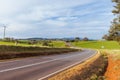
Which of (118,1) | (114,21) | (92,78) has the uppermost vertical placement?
(118,1)

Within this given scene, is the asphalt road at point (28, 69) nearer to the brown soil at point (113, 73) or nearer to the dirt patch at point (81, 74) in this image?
the dirt patch at point (81, 74)

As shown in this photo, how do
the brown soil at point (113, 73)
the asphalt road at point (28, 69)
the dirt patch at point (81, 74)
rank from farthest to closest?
the brown soil at point (113, 73) → the dirt patch at point (81, 74) → the asphalt road at point (28, 69)

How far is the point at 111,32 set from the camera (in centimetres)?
4578

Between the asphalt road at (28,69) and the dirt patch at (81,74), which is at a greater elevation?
the asphalt road at (28,69)

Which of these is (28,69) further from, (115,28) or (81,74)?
(115,28)

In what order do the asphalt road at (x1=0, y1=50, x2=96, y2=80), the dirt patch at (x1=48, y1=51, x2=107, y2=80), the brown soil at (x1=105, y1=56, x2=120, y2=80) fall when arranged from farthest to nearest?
the brown soil at (x1=105, y1=56, x2=120, y2=80) → the dirt patch at (x1=48, y1=51, x2=107, y2=80) → the asphalt road at (x1=0, y1=50, x2=96, y2=80)

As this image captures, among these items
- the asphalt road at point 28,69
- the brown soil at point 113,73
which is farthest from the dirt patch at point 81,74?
the brown soil at point 113,73

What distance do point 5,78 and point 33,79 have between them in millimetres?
1593

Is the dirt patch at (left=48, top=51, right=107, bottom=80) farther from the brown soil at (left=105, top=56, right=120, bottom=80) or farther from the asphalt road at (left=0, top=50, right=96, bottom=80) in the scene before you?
the brown soil at (left=105, top=56, right=120, bottom=80)

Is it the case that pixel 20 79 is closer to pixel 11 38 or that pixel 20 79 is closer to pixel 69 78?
pixel 69 78

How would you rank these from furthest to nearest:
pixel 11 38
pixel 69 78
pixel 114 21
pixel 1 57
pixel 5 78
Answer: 1. pixel 11 38
2. pixel 114 21
3. pixel 1 57
4. pixel 69 78
5. pixel 5 78

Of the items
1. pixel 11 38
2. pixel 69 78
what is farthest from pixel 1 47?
pixel 11 38

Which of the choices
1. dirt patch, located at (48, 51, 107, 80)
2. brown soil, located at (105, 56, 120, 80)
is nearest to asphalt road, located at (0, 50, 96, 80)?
dirt patch, located at (48, 51, 107, 80)

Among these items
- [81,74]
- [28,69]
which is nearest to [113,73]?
[81,74]
